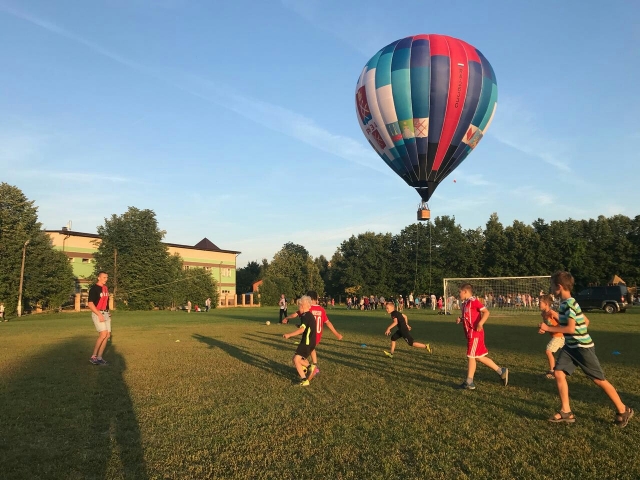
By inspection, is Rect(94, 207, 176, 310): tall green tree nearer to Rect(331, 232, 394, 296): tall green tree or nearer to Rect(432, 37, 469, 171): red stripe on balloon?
Rect(331, 232, 394, 296): tall green tree

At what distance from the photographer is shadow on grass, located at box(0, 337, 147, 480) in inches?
192

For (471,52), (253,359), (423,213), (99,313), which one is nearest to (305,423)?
(253,359)

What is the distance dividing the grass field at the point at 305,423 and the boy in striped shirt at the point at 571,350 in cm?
29

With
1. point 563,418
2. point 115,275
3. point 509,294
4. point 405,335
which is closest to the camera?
point 563,418

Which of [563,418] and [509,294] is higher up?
[509,294]

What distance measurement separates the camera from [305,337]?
9531mm

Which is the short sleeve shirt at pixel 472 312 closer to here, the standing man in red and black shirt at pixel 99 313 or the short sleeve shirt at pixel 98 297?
the standing man in red and black shirt at pixel 99 313

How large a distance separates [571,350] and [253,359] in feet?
26.5

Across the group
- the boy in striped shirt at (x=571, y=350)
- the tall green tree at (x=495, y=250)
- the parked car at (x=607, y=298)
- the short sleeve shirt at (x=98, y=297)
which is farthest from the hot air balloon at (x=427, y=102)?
the tall green tree at (x=495, y=250)

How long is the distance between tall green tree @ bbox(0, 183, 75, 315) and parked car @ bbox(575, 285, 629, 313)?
171 feet

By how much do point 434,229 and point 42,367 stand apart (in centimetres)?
7589

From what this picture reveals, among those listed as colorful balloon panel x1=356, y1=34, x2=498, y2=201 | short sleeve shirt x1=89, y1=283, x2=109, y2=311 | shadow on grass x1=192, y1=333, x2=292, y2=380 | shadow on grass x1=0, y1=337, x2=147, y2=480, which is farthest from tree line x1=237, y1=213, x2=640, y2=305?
shadow on grass x1=0, y1=337, x2=147, y2=480

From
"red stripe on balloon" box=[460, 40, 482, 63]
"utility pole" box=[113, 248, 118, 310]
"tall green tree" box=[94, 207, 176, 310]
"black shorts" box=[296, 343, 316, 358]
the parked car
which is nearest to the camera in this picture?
"black shorts" box=[296, 343, 316, 358]

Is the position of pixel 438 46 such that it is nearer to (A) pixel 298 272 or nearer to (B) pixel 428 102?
(B) pixel 428 102
